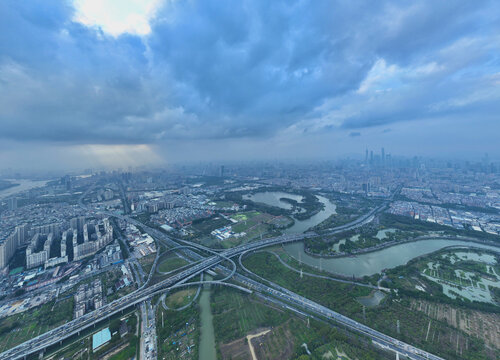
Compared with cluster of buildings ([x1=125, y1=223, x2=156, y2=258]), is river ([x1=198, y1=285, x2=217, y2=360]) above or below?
below

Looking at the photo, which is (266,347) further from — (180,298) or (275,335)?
(180,298)

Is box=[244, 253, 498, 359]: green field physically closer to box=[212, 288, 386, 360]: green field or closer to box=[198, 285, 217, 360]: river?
box=[212, 288, 386, 360]: green field

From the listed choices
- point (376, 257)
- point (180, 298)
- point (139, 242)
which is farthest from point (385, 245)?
point (139, 242)

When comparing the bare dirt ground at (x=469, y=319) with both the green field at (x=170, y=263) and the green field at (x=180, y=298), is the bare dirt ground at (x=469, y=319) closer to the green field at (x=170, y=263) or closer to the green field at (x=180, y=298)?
the green field at (x=180, y=298)

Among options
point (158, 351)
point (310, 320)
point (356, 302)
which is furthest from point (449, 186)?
point (158, 351)

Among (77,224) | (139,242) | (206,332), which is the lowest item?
(206,332)

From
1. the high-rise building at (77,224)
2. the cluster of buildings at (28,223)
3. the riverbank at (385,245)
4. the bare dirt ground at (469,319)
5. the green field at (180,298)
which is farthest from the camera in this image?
the high-rise building at (77,224)

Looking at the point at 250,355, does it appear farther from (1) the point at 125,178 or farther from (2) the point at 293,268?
(1) the point at 125,178

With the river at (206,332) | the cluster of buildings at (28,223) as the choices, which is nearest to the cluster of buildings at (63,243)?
the cluster of buildings at (28,223)

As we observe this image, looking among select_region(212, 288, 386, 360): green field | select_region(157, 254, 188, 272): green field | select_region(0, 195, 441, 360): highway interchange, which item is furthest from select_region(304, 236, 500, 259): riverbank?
select_region(157, 254, 188, 272): green field
